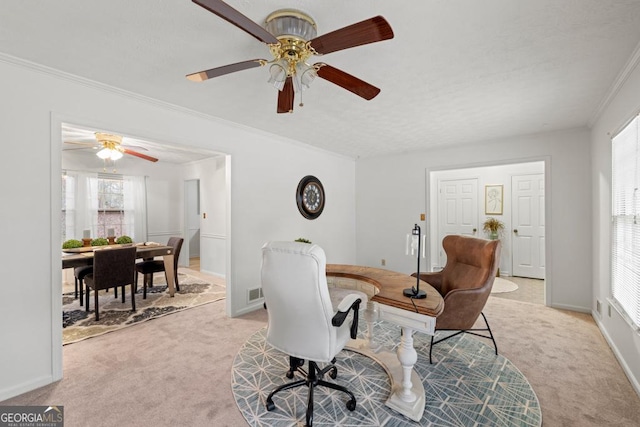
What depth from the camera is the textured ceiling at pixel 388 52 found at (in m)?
1.55

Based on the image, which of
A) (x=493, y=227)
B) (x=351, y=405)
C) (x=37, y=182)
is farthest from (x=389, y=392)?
(x=493, y=227)

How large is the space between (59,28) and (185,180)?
5.24 m

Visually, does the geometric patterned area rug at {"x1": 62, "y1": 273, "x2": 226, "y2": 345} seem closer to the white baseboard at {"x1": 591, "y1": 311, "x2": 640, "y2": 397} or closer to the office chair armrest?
the office chair armrest

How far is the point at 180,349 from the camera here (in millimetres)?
2707

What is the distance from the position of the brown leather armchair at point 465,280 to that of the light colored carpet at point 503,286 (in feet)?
7.15

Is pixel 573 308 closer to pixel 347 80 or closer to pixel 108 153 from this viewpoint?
pixel 347 80

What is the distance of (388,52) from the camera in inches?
77.1

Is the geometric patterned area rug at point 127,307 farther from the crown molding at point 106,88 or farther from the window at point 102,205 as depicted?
the crown molding at point 106,88

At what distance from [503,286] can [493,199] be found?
6.05 ft

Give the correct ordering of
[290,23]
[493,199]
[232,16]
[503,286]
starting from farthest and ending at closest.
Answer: [493,199] < [503,286] < [290,23] < [232,16]

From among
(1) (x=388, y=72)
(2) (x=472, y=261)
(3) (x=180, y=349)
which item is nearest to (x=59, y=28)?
(1) (x=388, y=72)

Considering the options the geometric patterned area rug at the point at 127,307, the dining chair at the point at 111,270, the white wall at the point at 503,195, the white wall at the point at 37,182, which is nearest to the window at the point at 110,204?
the geometric patterned area rug at the point at 127,307

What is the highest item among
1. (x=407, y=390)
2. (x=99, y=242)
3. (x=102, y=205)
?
(x=102, y=205)

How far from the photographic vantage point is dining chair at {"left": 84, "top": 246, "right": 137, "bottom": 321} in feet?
10.9
